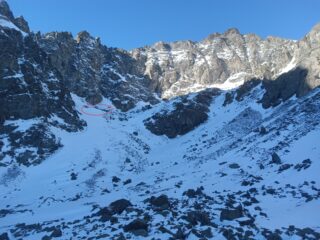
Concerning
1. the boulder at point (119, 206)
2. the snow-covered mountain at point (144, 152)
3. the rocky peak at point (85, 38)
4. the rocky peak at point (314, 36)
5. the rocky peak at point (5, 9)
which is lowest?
the boulder at point (119, 206)

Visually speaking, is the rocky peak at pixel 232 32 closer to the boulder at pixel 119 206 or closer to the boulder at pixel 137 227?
the boulder at pixel 119 206

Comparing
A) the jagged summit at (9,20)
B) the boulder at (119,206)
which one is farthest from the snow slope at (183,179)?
the jagged summit at (9,20)

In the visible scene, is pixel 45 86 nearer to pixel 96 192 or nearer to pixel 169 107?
pixel 169 107

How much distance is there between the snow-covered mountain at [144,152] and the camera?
2811cm

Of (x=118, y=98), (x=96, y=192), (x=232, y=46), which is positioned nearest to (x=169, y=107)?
(x=118, y=98)

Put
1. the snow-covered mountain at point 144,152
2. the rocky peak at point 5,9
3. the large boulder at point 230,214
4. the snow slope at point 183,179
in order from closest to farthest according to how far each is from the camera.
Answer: the large boulder at point 230,214
the snow slope at point 183,179
the snow-covered mountain at point 144,152
the rocky peak at point 5,9

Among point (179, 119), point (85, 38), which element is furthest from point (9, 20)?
point (85, 38)

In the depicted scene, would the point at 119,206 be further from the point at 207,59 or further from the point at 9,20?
the point at 207,59

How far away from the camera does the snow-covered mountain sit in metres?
28.1

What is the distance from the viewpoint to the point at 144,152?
65.4 m

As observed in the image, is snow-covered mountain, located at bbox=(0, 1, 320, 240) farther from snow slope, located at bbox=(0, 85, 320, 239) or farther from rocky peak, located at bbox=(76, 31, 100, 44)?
rocky peak, located at bbox=(76, 31, 100, 44)

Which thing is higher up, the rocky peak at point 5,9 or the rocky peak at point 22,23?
the rocky peak at point 22,23

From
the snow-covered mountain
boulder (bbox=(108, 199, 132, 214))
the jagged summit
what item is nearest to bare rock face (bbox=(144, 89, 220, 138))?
the snow-covered mountain

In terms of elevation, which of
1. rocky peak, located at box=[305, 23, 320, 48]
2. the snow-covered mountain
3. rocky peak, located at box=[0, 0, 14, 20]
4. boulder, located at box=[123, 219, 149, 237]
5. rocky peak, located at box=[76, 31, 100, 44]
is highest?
rocky peak, located at box=[76, 31, 100, 44]
